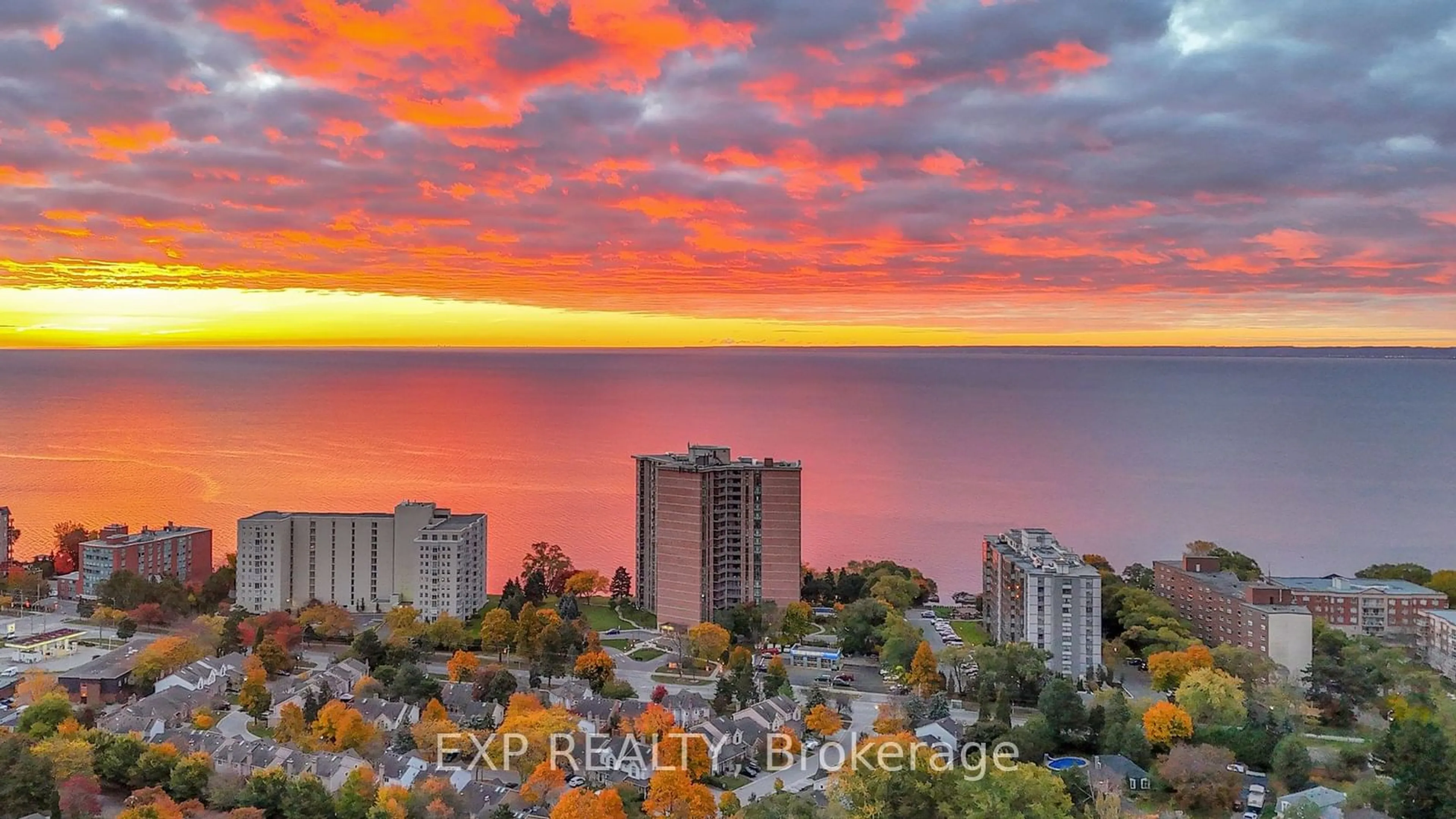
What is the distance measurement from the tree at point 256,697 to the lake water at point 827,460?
25.1 feet

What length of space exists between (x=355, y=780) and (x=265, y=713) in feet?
9.06

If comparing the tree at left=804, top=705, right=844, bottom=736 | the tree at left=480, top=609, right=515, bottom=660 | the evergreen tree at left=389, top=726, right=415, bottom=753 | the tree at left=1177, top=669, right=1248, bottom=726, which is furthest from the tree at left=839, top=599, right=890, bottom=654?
the evergreen tree at left=389, top=726, right=415, bottom=753

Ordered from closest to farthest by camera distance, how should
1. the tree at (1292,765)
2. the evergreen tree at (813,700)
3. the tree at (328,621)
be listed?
the tree at (1292,765), the evergreen tree at (813,700), the tree at (328,621)

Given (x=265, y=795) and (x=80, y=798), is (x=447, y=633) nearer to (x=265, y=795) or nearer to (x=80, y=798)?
(x=265, y=795)

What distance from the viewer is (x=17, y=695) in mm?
9477

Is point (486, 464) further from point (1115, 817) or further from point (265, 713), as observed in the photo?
point (1115, 817)

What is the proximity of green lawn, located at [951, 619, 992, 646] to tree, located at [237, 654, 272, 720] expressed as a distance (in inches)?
292

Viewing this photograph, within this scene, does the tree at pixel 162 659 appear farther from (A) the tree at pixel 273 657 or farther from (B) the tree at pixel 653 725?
(B) the tree at pixel 653 725

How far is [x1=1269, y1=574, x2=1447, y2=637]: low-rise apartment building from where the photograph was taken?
12.3 metres

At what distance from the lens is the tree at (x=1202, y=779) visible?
304 inches

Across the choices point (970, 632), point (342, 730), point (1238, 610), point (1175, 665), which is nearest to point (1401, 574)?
point (1238, 610)

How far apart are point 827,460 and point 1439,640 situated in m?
20.1

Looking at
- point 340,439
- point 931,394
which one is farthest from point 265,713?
point 931,394

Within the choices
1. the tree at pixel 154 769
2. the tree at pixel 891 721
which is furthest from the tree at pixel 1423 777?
the tree at pixel 154 769
